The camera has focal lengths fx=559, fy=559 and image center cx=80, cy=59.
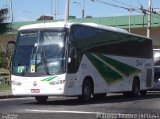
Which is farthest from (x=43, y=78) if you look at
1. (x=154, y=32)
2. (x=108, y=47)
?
(x=154, y=32)

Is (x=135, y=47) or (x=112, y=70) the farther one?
(x=135, y=47)

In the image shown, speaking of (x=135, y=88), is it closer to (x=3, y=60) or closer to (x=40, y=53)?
(x=40, y=53)

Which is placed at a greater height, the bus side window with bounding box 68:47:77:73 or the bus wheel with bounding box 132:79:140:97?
the bus side window with bounding box 68:47:77:73

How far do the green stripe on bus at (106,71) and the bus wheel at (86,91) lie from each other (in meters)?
1.00

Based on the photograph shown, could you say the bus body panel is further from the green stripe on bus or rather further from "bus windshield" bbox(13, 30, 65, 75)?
"bus windshield" bbox(13, 30, 65, 75)

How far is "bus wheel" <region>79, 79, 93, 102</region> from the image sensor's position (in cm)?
2443

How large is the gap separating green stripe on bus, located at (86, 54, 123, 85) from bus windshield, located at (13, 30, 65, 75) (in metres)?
1.97

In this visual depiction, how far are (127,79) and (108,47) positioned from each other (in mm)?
2837

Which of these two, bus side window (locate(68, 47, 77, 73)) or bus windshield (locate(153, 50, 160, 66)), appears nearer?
bus side window (locate(68, 47, 77, 73))

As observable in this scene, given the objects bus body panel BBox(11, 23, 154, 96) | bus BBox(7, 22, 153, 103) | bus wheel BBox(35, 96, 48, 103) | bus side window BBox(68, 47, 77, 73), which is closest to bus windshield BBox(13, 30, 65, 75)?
bus BBox(7, 22, 153, 103)

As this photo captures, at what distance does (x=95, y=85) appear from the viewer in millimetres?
25438

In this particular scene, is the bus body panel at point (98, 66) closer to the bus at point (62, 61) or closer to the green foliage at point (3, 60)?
the bus at point (62, 61)

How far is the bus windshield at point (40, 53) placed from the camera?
23.0 metres

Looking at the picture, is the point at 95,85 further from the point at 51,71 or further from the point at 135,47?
the point at 135,47
